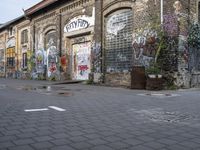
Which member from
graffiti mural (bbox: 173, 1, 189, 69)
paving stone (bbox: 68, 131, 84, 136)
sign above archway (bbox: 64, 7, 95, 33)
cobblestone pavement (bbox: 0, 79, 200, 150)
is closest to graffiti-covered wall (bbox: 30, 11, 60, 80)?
sign above archway (bbox: 64, 7, 95, 33)

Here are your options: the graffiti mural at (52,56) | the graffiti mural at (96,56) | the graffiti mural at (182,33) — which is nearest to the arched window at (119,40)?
the graffiti mural at (96,56)

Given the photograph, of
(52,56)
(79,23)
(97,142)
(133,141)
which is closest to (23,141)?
(97,142)

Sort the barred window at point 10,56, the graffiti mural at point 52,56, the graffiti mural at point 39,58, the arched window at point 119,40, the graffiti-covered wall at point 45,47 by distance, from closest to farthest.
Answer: the arched window at point 119,40 < the graffiti mural at point 52,56 < the graffiti-covered wall at point 45,47 < the graffiti mural at point 39,58 < the barred window at point 10,56

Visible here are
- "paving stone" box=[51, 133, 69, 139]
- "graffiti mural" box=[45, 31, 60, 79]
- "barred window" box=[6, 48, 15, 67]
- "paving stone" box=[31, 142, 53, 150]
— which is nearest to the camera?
"paving stone" box=[31, 142, 53, 150]

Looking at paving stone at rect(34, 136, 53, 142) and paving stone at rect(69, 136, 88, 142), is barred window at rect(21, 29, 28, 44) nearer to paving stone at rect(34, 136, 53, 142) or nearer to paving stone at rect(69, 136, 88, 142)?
paving stone at rect(34, 136, 53, 142)

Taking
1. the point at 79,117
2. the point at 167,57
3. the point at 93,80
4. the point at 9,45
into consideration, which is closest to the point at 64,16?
the point at 93,80

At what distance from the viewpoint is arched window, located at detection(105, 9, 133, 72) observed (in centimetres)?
1421

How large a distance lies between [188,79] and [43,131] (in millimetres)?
9555

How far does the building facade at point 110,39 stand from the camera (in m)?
12.2

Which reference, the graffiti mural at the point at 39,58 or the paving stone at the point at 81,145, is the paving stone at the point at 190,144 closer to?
the paving stone at the point at 81,145

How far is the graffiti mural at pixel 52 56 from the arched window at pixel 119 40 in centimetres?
592

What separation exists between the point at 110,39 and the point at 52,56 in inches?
278

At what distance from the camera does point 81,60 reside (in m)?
18.3

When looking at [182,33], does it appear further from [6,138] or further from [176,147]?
[6,138]
